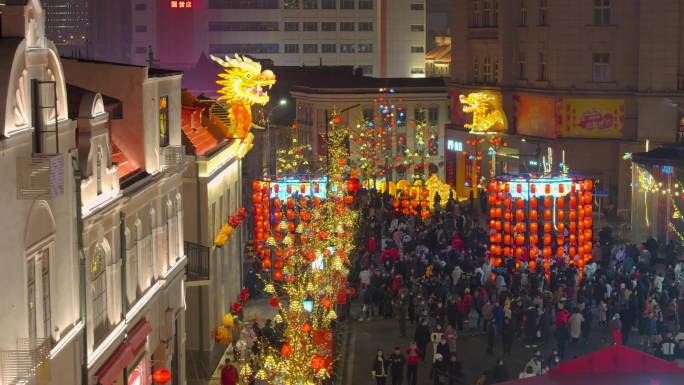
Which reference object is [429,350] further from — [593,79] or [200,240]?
[593,79]

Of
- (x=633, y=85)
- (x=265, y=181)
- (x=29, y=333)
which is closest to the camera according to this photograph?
(x=29, y=333)

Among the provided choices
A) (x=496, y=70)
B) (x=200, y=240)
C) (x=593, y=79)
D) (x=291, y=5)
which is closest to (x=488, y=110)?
(x=496, y=70)

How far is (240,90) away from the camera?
45531mm

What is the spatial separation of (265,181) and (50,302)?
96.8ft

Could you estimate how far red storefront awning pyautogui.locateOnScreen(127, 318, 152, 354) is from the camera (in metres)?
27.2

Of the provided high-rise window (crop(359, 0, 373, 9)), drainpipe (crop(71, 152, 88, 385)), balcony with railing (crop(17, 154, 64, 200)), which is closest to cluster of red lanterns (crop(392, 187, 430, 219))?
drainpipe (crop(71, 152, 88, 385))

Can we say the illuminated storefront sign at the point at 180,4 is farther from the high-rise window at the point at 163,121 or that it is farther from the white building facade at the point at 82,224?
the high-rise window at the point at 163,121

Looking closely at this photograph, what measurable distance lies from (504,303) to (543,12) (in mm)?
31304

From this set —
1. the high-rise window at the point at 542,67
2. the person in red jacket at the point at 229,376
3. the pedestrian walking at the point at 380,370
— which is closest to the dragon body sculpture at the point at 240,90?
the pedestrian walking at the point at 380,370

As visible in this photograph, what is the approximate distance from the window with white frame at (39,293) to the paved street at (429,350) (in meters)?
15.3

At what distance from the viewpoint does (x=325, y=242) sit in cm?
4575

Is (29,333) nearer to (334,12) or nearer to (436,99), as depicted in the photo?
(436,99)

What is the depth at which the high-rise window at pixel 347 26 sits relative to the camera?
147 m

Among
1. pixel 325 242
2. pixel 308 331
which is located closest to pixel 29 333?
pixel 308 331
